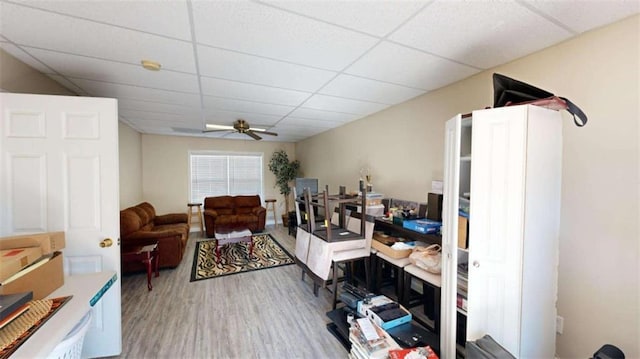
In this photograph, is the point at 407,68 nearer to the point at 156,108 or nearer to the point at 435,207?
the point at 435,207

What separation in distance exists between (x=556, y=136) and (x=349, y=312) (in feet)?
6.82

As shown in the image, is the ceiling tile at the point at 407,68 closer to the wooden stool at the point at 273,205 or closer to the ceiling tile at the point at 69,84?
the ceiling tile at the point at 69,84

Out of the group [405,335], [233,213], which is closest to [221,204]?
[233,213]

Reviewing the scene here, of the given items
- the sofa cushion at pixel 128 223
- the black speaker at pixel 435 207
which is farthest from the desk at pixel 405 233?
the sofa cushion at pixel 128 223

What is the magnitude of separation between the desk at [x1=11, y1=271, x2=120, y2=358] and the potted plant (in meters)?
5.00

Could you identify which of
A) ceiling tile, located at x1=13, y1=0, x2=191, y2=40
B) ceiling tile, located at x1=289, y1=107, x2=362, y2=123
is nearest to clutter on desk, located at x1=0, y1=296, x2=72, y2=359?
ceiling tile, located at x1=13, y1=0, x2=191, y2=40

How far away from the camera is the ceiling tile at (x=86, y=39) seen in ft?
4.59

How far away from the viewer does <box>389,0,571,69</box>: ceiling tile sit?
1.32m

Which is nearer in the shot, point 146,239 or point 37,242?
point 37,242

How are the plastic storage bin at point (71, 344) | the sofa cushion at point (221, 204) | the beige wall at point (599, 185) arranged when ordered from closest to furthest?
the plastic storage bin at point (71, 344)
the beige wall at point (599, 185)
the sofa cushion at point (221, 204)

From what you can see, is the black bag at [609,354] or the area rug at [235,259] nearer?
the black bag at [609,354]

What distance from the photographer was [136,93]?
275cm

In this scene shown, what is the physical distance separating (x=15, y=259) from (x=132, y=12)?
1.46m

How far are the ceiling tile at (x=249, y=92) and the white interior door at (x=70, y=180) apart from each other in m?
0.92
